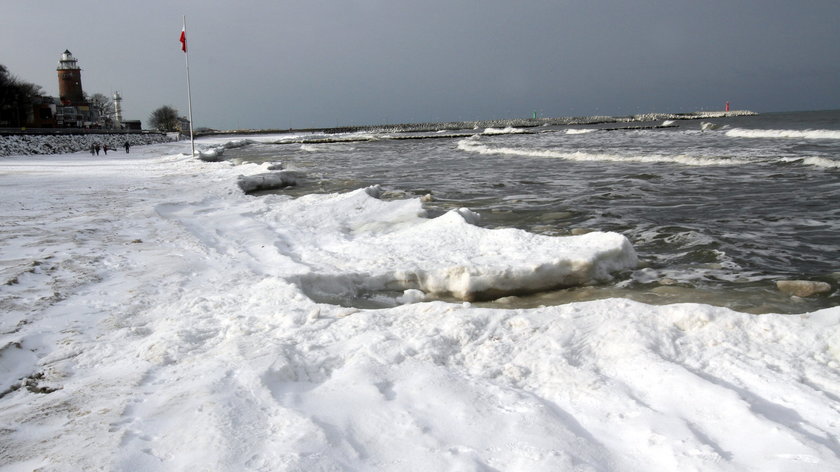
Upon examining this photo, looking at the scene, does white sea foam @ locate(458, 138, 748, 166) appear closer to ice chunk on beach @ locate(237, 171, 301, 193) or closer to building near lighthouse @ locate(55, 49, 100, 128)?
ice chunk on beach @ locate(237, 171, 301, 193)

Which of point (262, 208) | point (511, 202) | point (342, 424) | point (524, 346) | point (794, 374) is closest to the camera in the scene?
point (342, 424)

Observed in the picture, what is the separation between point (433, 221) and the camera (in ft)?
24.8

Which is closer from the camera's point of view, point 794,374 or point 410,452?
point 410,452

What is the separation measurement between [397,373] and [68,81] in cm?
11622

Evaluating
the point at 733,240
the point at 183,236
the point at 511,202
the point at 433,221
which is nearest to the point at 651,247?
the point at 733,240

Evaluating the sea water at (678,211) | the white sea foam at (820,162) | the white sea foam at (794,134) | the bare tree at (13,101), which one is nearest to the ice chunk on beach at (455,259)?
the sea water at (678,211)

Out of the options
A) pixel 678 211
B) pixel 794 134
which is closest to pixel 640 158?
pixel 678 211

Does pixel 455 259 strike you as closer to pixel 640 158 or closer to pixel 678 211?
pixel 678 211

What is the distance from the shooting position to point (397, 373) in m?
3.26

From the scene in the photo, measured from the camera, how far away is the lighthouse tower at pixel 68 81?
95906mm

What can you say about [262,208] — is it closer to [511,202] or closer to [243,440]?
[511,202]

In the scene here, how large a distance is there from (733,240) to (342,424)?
274 inches

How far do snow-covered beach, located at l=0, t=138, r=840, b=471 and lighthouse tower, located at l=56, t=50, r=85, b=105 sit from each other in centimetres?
10972

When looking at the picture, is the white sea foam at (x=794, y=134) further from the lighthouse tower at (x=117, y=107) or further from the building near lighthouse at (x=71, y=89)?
the lighthouse tower at (x=117, y=107)
